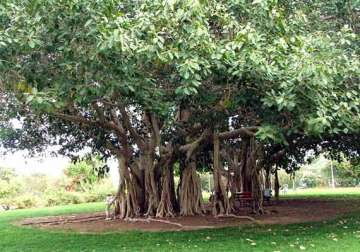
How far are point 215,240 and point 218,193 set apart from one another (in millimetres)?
4601

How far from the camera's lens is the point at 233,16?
761 cm

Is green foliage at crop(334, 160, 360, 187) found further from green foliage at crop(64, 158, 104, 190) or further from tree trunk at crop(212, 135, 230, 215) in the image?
tree trunk at crop(212, 135, 230, 215)

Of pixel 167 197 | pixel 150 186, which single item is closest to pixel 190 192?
pixel 167 197

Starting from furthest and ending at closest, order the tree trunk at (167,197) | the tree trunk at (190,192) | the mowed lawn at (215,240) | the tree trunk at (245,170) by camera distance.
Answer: the tree trunk at (245,170) < the tree trunk at (190,192) < the tree trunk at (167,197) < the mowed lawn at (215,240)

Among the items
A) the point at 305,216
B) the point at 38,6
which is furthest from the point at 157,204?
the point at 38,6

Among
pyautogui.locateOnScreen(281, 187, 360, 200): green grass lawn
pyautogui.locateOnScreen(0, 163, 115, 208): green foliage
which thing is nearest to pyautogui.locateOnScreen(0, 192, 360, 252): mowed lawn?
pyautogui.locateOnScreen(281, 187, 360, 200): green grass lawn

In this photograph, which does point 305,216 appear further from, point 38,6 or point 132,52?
point 38,6

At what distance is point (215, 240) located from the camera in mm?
8758

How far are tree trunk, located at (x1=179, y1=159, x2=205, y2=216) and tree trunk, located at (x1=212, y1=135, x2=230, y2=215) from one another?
3.43 ft

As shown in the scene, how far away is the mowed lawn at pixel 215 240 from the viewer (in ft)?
25.5

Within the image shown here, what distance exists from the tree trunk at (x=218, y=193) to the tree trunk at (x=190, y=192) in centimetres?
105

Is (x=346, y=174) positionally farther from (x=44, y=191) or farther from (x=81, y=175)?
(x=44, y=191)

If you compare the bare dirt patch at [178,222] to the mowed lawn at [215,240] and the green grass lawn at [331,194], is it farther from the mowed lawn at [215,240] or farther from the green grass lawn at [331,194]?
the green grass lawn at [331,194]

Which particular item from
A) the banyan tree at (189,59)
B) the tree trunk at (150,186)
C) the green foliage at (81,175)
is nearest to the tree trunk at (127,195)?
the tree trunk at (150,186)
